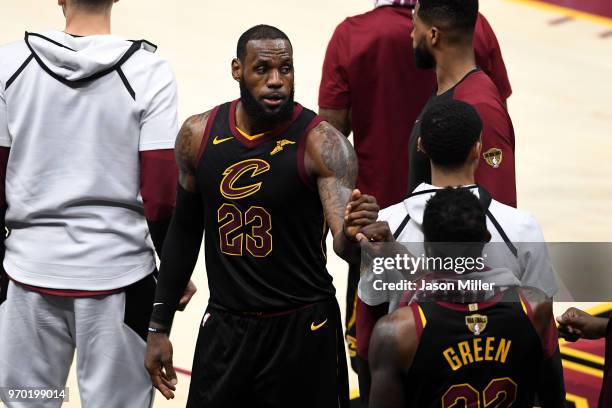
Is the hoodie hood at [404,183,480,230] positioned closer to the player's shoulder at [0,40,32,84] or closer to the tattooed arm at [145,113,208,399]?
the tattooed arm at [145,113,208,399]

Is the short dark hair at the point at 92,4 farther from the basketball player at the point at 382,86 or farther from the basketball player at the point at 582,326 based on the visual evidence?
the basketball player at the point at 582,326

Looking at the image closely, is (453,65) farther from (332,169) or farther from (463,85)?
(332,169)

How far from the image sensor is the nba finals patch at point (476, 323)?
3.80 metres

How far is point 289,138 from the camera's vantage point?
4680 mm

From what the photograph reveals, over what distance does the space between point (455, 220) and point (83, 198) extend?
1.63m

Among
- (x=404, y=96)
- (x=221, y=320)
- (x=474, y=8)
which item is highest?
(x=474, y=8)

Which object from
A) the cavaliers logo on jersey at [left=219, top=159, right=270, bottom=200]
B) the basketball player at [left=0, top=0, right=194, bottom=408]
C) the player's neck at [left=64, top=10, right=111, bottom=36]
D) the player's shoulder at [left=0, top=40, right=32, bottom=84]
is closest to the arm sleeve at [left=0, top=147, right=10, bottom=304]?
the basketball player at [left=0, top=0, right=194, bottom=408]

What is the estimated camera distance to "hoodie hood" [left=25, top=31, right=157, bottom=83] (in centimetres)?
482

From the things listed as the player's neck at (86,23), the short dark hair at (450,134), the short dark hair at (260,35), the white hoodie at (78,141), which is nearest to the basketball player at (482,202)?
the short dark hair at (450,134)

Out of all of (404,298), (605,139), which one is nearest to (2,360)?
(404,298)

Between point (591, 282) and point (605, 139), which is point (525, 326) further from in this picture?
point (605, 139)

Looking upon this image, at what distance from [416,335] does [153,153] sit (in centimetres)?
153

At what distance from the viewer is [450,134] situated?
432 centimetres

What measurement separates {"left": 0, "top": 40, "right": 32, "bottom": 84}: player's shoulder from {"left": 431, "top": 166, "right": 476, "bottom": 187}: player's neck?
5.36ft
